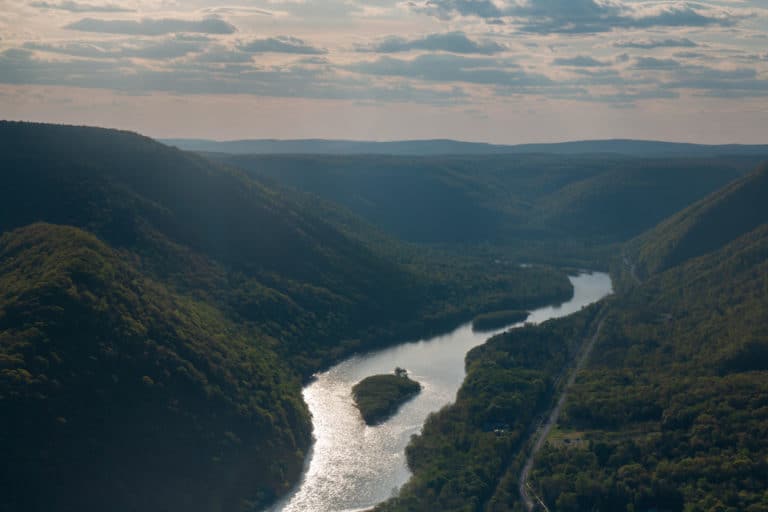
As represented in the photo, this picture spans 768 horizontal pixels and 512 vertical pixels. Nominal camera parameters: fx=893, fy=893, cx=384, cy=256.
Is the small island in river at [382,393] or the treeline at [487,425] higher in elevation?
the treeline at [487,425]

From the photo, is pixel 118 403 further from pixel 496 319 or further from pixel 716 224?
pixel 716 224

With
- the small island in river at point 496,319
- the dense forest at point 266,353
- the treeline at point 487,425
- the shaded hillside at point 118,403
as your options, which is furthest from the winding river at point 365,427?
the shaded hillside at point 118,403

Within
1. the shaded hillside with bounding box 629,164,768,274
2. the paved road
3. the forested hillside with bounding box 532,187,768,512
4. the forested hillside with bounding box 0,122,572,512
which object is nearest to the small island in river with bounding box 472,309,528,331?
the forested hillside with bounding box 0,122,572,512

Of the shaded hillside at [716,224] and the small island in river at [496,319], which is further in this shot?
the shaded hillside at [716,224]

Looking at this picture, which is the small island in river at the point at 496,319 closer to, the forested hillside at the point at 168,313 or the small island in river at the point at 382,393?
the forested hillside at the point at 168,313

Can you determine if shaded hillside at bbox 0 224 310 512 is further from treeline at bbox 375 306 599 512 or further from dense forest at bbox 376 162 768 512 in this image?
dense forest at bbox 376 162 768 512

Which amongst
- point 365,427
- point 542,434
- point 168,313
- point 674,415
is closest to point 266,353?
point 168,313

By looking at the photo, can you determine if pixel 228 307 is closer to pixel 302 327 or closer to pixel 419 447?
pixel 302 327
